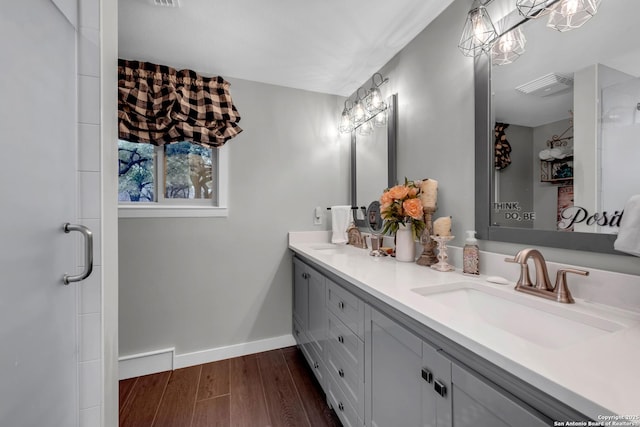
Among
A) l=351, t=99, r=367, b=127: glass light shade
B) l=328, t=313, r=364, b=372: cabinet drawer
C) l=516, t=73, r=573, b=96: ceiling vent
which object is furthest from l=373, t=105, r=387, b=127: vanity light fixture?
l=328, t=313, r=364, b=372: cabinet drawer

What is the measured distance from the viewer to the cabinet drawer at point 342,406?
123cm

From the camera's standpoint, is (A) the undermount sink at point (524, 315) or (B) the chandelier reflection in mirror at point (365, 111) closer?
(A) the undermount sink at point (524, 315)

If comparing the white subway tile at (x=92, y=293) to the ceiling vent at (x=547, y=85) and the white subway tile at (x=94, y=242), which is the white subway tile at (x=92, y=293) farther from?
the ceiling vent at (x=547, y=85)

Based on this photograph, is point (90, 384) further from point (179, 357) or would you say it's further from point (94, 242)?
point (179, 357)

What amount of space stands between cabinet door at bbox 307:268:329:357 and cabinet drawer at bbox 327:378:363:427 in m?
0.21

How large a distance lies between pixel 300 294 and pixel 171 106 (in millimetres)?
1726

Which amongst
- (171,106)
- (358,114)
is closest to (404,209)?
(358,114)

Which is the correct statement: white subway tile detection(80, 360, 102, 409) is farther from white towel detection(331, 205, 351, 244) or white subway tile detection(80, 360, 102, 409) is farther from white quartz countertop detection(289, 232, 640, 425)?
white towel detection(331, 205, 351, 244)

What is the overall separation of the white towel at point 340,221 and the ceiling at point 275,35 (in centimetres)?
111

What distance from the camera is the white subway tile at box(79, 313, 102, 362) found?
0.93m

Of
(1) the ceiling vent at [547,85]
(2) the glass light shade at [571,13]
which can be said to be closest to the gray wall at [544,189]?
(1) the ceiling vent at [547,85]

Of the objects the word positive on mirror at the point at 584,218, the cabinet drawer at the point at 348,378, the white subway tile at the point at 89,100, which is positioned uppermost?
the white subway tile at the point at 89,100

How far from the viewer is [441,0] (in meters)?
1.38

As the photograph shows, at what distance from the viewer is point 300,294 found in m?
2.14
